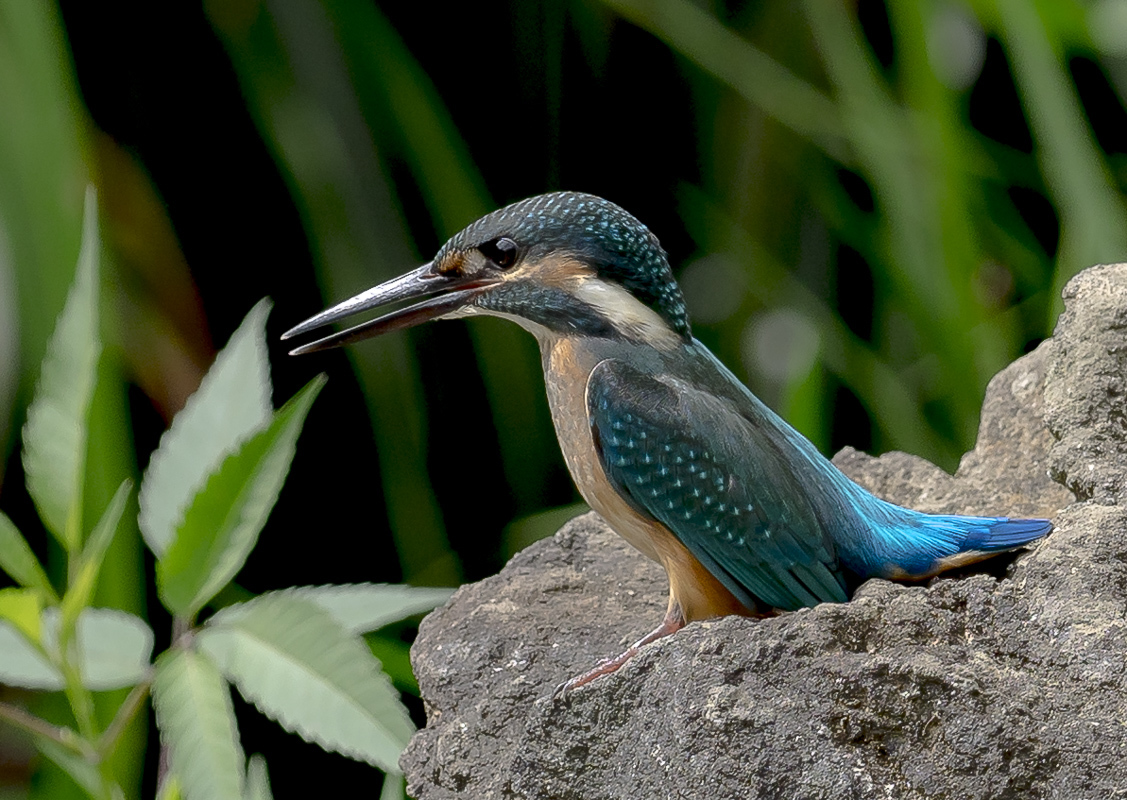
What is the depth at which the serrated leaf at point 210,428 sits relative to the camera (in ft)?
3.41

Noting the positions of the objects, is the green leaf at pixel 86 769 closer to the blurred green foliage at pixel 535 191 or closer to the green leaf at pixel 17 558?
the green leaf at pixel 17 558

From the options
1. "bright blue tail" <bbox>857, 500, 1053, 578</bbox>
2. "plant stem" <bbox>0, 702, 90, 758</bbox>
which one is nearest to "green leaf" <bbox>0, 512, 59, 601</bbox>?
"plant stem" <bbox>0, 702, 90, 758</bbox>

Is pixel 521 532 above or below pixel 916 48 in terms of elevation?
below

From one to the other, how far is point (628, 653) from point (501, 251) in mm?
443

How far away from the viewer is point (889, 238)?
2.38m

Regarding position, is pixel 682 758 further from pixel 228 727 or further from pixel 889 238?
pixel 889 238

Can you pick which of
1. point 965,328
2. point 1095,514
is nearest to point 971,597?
point 1095,514

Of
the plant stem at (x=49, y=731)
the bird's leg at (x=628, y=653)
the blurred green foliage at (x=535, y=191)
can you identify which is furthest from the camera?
the blurred green foliage at (x=535, y=191)

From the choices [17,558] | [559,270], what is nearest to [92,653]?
[17,558]

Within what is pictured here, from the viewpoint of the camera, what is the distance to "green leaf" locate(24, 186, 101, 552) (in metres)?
0.98

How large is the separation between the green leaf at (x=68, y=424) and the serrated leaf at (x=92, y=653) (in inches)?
4.1

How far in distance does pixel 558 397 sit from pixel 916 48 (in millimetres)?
1286

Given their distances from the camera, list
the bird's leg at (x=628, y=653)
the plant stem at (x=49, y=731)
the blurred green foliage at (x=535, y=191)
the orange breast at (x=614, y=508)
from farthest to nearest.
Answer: the blurred green foliage at (x=535, y=191), the orange breast at (x=614, y=508), the bird's leg at (x=628, y=653), the plant stem at (x=49, y=731)

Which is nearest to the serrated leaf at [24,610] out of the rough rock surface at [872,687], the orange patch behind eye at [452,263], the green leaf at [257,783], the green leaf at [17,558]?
the green leaf at [17,558]
